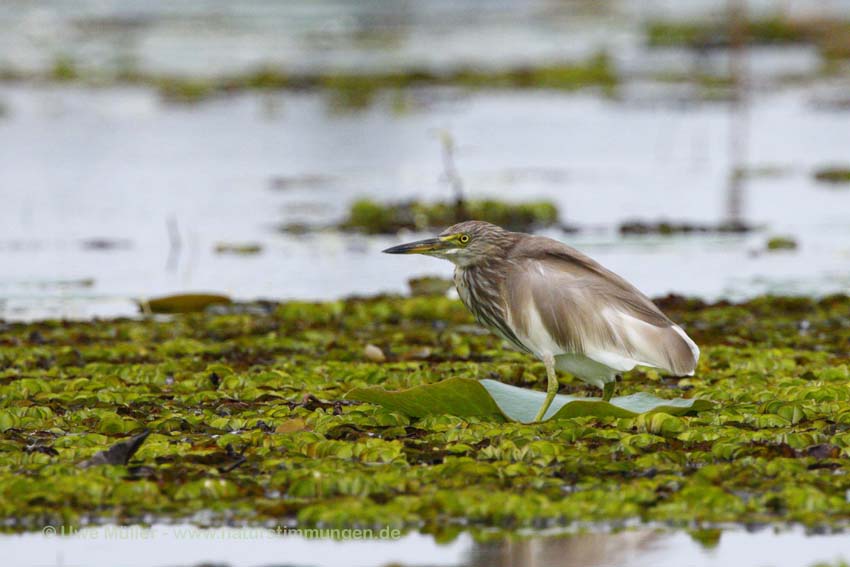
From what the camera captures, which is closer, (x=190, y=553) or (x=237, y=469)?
(x=190, y=553)

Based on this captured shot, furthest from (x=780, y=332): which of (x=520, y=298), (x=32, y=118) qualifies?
(x=32, y=118)

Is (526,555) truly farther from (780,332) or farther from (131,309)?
(131,309)

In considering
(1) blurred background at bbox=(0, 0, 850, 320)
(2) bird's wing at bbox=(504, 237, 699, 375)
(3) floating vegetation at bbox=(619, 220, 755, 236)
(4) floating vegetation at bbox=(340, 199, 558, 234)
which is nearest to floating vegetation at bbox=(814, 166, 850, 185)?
(1) blurred background at bbox=(0, 0, 850, 320)

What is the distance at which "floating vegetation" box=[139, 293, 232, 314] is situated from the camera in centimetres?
1065

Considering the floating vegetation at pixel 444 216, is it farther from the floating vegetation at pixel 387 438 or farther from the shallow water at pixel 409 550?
the shallow water at pixel 409 550

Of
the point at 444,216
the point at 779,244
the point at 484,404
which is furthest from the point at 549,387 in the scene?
the point at 444,216

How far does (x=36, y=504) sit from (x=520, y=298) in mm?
2256

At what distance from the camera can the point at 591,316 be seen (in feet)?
22.7

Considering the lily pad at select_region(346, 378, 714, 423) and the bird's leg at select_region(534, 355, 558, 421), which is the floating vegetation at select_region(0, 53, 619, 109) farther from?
the bird's leg at select_region(534, 355, 558, 421)

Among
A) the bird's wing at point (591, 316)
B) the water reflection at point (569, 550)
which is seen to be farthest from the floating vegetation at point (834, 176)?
the water reflection at point (569, 550)

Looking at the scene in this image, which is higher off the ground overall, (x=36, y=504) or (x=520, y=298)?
(x=520, y=298)

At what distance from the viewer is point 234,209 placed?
17062 millimetres

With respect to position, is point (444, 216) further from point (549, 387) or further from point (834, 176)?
point (549, 387)

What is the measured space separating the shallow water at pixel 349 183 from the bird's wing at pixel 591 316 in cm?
454
